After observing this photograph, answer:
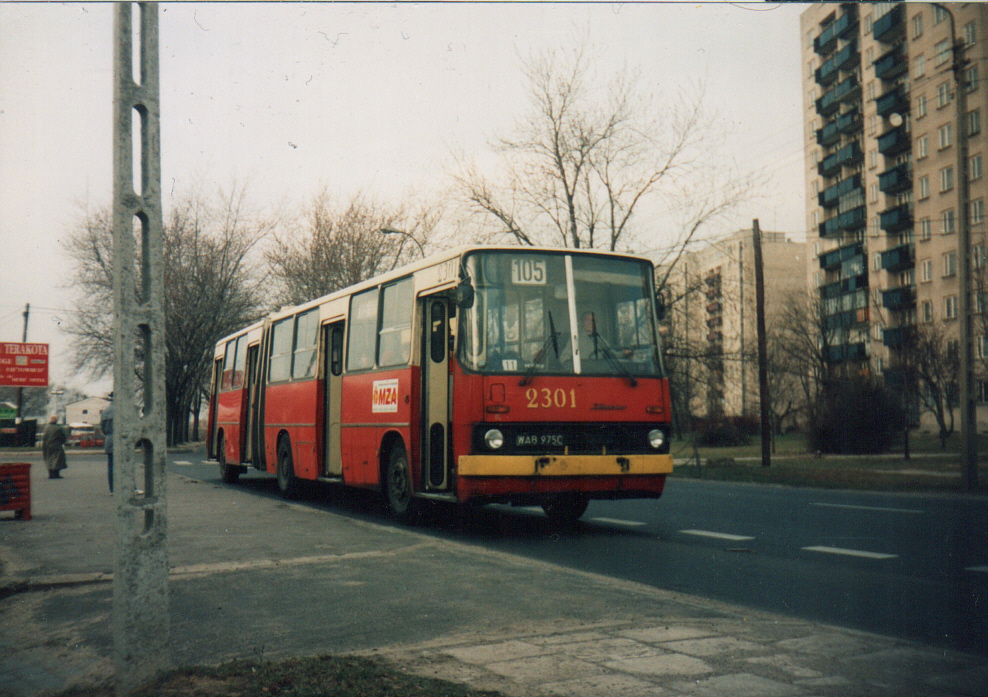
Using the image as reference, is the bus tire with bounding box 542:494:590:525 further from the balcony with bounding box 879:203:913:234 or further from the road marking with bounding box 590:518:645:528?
the balcony with bounding box 879:203:913:234

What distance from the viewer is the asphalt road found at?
6.85 m

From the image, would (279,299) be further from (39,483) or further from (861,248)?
(861,248)

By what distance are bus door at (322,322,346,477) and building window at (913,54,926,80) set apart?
2140 inches

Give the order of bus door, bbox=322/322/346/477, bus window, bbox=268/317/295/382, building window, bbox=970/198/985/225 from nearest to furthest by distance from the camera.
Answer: bus door, bbox=322/322/346/477 → bus window, bbox=268/317/295/382 → building window, bbox=970/198/985/225

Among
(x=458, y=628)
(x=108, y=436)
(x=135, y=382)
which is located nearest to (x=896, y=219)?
(x=108, y=436)

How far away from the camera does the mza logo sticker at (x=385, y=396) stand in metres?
12.3

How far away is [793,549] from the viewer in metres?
9.93

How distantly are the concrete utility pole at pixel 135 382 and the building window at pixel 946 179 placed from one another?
5807 centimetres

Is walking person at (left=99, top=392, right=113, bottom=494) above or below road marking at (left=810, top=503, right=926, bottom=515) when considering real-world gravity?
above

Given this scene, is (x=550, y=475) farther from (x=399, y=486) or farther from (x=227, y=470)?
(x=227, y=470)

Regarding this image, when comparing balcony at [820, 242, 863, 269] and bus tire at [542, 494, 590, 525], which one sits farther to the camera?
balcony at [820, 242, 863, 269]

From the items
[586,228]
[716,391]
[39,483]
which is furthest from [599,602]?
[716,391]

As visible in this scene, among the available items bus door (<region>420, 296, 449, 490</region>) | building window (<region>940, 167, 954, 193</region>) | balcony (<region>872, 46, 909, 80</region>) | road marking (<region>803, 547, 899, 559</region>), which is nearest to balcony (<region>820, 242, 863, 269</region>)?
balcony (<region>872, 46, 909, 80</region>)

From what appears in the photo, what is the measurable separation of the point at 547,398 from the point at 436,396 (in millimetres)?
1534
